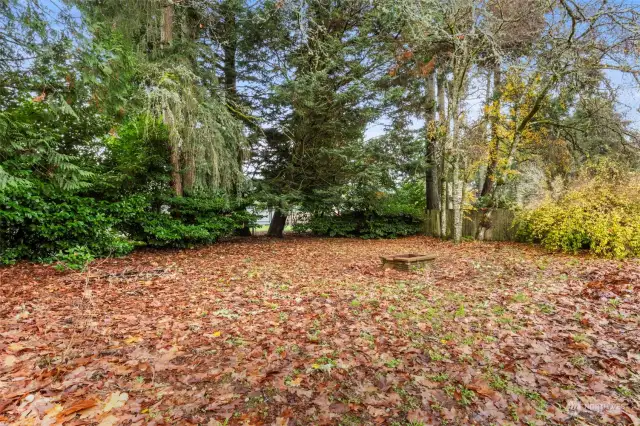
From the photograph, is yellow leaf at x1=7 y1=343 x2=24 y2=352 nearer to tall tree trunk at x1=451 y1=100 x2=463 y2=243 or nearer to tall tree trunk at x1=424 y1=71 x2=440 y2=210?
tall tree trunk at x1=451 y1=100 x2=463 y2=243

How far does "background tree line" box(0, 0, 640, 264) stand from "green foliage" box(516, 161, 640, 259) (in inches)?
8.5

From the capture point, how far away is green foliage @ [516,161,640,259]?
6535 mm

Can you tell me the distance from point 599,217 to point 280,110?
8.56 m

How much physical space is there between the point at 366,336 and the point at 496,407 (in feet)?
4.18

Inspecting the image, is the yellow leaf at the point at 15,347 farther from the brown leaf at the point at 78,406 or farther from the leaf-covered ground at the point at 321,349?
the brown leaf at the point at 78,406

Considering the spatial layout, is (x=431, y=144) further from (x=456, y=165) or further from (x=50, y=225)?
(x=50, y=225)

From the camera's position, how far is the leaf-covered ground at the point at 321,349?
212cm

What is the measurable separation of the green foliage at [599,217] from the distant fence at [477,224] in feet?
6.28

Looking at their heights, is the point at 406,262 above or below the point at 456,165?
below

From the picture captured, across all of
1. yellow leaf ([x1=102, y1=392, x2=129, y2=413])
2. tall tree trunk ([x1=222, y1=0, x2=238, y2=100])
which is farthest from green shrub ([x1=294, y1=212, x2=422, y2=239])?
yellow leaf ([x1=102, y1=392, x2=129, y2=413])

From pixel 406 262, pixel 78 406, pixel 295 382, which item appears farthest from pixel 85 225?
pixel 406 262

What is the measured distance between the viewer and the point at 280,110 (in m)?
10.5

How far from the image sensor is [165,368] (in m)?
2.60

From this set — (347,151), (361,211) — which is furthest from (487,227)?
(347,151)
